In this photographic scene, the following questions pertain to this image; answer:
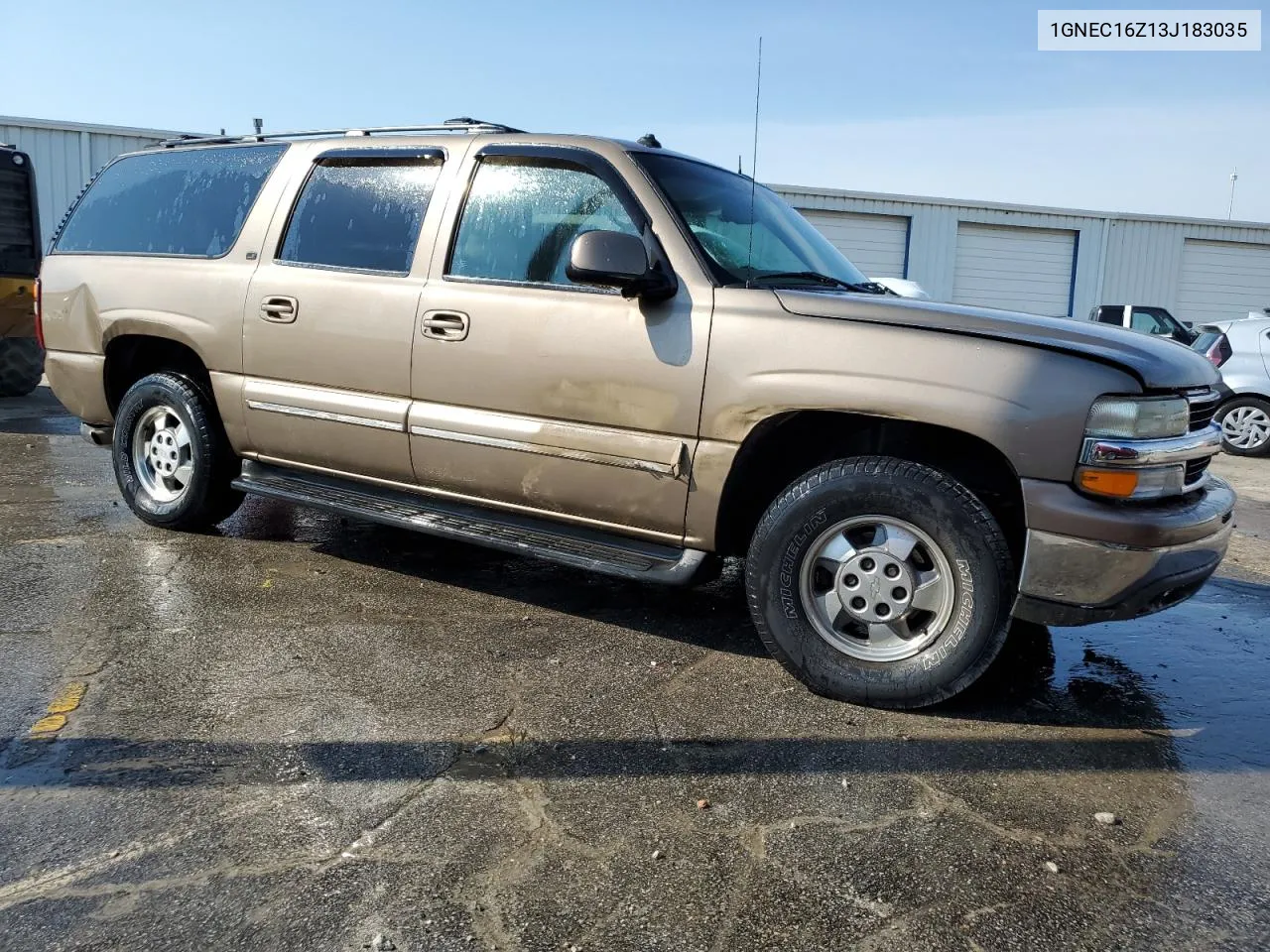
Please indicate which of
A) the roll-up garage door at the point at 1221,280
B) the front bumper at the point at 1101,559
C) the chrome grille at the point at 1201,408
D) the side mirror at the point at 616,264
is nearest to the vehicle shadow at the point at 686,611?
the front bumper at the point at 1101,559

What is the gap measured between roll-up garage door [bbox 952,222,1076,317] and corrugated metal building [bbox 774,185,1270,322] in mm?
23

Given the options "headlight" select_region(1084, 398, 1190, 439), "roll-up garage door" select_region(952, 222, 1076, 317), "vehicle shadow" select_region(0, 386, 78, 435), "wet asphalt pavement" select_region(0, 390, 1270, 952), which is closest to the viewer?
"wet asphalt pavement" select_region(0, 390, 1270, 952)

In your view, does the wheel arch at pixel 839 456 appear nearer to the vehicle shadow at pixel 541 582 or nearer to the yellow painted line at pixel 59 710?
the vehicle shadow at pixel 541 582

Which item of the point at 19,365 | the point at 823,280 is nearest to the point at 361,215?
the point at 823,280

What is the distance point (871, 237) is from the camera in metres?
23.5

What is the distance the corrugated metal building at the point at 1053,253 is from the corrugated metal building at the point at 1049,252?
23 millimetres

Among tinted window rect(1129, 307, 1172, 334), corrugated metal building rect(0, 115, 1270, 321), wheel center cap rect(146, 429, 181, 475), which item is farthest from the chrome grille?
corrugated metal building rect(0, 115, 1270, 321)

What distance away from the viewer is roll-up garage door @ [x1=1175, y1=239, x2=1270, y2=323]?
24250 mm

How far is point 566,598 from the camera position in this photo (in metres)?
4.50

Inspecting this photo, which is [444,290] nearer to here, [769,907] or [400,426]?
[400,426]

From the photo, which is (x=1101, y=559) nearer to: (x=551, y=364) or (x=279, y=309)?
(x=551, y=364)

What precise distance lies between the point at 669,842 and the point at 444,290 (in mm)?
2470

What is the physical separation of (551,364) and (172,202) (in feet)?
8.79

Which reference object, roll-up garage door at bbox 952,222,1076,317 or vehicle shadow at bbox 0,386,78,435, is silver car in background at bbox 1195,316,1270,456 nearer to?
vehicle shadow at bbox 0,386,78,435
